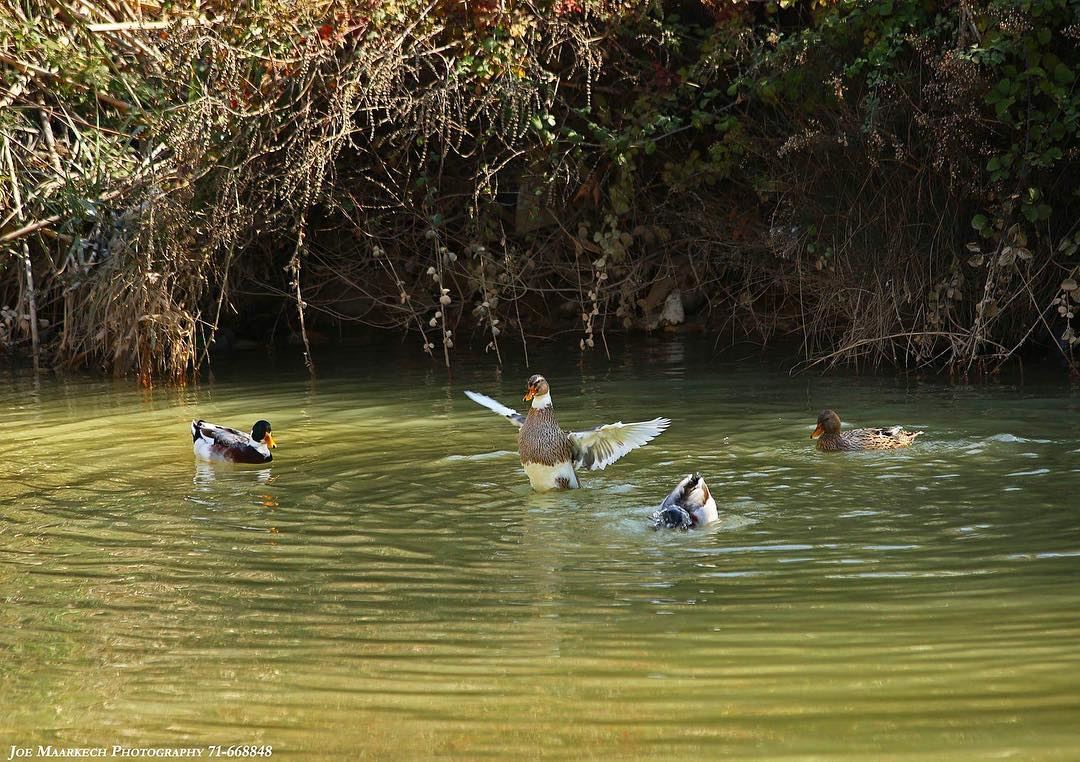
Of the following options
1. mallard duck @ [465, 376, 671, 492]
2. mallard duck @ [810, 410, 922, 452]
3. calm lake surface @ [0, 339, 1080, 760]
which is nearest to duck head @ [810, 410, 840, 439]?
mallard duck @ [810, 410, 922, 452]

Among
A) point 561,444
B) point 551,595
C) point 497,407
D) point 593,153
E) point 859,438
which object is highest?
point 593,153

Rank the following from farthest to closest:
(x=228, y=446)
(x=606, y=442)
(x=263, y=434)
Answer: (x=263, y=434) < (x=228, y=446) < (x=606, y=442)

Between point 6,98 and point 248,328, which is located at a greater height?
point 6,98

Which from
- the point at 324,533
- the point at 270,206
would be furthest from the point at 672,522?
the point at 270,206

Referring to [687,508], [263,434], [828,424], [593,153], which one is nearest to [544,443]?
[687,508]

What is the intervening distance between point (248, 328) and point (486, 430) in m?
8.85

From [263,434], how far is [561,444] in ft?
9.01

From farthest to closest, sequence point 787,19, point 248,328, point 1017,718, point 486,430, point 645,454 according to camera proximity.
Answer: point 248,328 → point 787,19 → point 486,430 → point 645,454 → point 1017,718

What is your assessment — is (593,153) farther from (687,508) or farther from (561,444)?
(687,508)

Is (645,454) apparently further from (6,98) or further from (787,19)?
(6,98)

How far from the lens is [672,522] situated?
6.89 m

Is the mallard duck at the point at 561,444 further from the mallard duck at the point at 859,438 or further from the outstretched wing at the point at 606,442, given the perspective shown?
the mallard duck at the point at 859,438

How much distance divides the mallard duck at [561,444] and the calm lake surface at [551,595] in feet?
0.51

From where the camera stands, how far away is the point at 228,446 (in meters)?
9.59
